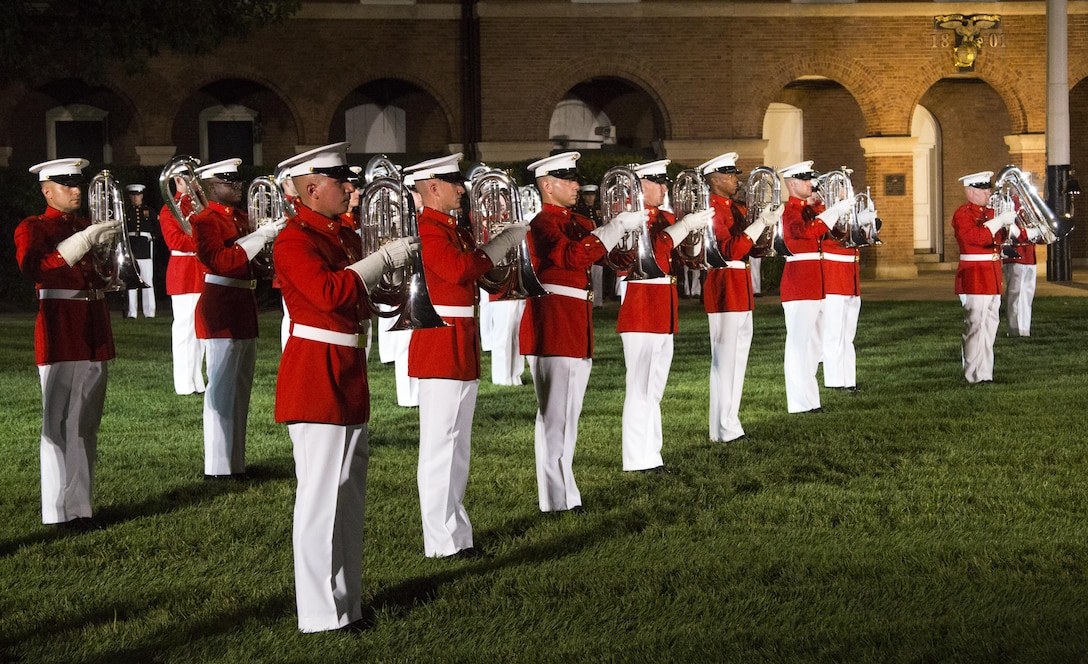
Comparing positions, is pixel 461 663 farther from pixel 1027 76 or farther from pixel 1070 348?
pixel 1027 76

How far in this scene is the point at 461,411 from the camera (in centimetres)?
722

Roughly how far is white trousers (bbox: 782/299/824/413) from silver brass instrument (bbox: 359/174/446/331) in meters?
6.47

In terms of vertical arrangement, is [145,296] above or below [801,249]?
below

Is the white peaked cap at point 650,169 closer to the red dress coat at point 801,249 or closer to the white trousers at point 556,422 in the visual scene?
the white trousers at point 556,422

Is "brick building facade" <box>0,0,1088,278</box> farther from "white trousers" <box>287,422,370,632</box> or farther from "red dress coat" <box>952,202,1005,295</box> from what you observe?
"white trousers" <box>287,422,370,632</box>

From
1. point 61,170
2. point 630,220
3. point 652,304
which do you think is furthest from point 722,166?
point 61,170

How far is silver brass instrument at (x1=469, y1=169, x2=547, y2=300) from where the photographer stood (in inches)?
297

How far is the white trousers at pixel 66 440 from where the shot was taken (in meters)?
7.96

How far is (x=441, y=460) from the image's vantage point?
7176 mm

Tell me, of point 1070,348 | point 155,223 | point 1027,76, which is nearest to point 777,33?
point 1027,76

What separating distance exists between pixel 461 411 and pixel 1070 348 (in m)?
11.0

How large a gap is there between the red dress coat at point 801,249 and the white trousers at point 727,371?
4.52ft

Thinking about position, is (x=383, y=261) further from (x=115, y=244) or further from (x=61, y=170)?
(x=61, y=170)

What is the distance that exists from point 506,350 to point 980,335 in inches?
179
